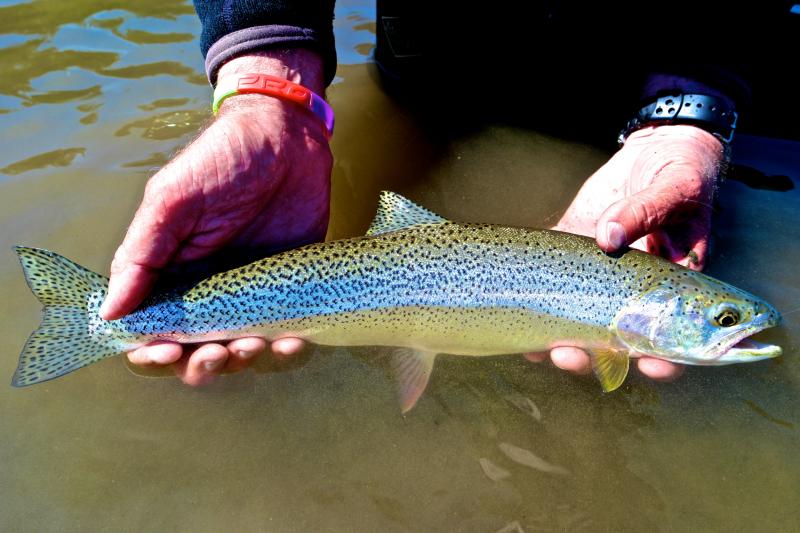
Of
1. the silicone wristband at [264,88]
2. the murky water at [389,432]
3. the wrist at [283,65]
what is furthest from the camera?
the wrist at [283,65]

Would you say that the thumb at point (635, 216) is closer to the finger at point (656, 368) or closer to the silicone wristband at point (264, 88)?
the finger at point (656, 368)

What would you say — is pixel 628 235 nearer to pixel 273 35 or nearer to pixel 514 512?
pixel 514 512

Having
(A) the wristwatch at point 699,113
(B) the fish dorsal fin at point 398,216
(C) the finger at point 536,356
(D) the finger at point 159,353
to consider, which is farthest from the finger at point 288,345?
(A) the wristwatch at point 699,113

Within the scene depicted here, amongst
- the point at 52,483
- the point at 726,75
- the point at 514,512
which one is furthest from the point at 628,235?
the point at 52,483

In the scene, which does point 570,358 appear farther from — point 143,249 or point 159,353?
point 143,249

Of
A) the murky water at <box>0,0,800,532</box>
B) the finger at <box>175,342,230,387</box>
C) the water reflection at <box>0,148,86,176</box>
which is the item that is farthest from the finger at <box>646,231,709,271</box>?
the water reflection at <box>0,148,86,176</box>

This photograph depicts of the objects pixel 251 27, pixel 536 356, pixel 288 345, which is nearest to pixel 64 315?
pixel 288 345
